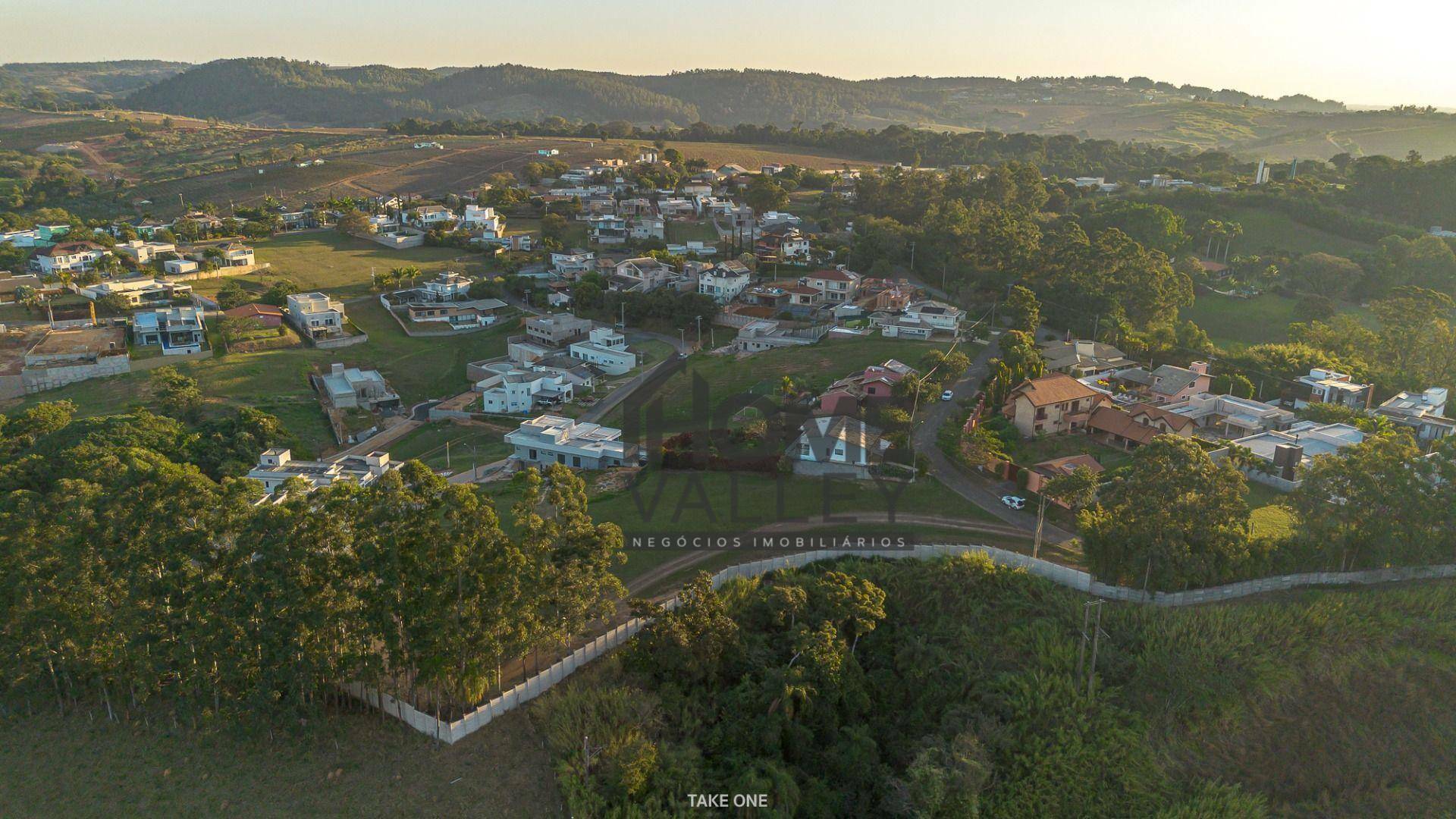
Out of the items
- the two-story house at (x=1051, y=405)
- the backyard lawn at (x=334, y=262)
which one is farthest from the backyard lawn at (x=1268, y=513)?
the backyard lawn at (x=334, y=262)

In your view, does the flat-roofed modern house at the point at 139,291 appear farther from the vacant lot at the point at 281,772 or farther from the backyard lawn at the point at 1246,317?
the backyard lawn at the point at 1246,317

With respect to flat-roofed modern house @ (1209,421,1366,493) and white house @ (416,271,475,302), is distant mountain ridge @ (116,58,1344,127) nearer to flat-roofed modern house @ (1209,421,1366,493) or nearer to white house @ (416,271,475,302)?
white house @ (416,271,475,302)

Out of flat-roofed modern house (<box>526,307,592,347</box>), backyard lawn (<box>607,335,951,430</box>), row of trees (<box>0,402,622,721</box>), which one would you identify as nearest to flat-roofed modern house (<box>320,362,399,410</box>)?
flat-roofed modern house (<box>526,307,592,347</box>)

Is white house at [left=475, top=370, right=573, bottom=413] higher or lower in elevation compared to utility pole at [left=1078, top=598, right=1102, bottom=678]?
lower

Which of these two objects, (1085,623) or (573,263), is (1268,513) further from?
(573,263)

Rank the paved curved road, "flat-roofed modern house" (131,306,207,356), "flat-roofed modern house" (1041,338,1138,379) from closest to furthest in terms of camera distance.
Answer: the paved curved road < "flat-roofed modern house" (1041,338,1138,379) < "flat-roofed modern house" (131,306,207,356)
